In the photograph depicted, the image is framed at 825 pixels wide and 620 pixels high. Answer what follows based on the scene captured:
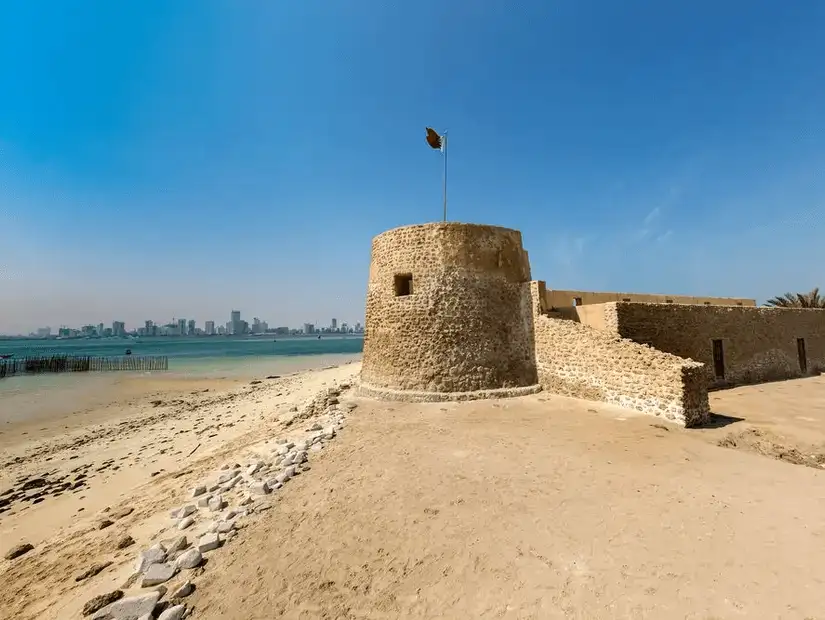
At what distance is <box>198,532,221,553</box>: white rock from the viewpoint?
3988 mm

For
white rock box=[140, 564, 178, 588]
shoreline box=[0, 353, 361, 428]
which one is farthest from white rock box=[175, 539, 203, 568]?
→ shoreline box=[0, 353, 361, 428]

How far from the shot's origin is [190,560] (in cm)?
376

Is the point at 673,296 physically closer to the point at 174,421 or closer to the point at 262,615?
the point at 262,615

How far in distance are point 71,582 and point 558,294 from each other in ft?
49.2

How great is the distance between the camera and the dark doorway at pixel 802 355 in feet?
55.3

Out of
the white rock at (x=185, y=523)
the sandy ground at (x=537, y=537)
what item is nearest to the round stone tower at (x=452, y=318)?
the sandy ground at (x=537, y=537)

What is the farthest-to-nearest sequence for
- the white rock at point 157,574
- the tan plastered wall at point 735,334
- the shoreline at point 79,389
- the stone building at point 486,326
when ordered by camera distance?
the shoreline at point 79,389
the tan plastered wall at point 735,334
the stone building at point 486,326
the white rock at point 157,574

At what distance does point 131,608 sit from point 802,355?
25.4 m

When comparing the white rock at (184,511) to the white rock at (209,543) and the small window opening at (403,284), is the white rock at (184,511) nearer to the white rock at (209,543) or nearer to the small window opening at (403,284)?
the white rock at (209,543)

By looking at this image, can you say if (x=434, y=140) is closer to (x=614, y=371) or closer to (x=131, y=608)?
(x=614, y=371)

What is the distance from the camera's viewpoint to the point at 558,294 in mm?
14625

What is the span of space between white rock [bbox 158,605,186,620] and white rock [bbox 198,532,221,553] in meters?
0.90

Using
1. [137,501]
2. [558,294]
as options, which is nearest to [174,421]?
[137,501]

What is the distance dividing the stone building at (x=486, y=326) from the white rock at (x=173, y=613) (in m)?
8.82
